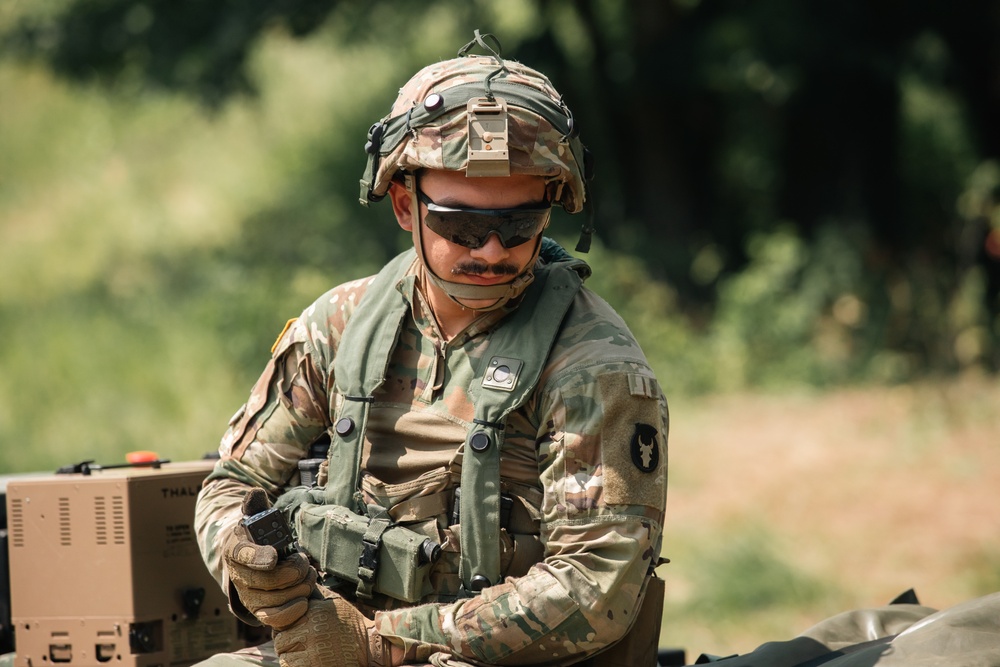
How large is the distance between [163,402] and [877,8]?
7.57m

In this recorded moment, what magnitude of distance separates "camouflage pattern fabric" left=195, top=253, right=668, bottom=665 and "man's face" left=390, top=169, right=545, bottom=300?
194mm

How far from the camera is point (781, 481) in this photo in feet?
29.7

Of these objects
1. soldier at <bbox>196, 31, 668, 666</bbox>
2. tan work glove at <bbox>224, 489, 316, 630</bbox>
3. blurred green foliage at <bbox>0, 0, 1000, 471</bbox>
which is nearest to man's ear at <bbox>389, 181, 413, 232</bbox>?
soldier at <bbox>196, 31, 668, 666</bbox>

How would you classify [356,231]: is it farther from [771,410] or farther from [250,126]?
[771,410]

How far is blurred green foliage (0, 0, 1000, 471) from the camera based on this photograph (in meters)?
11.3

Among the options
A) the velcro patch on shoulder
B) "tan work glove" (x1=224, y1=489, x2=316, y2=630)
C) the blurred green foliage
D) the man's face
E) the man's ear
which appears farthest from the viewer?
the blurred green foliage

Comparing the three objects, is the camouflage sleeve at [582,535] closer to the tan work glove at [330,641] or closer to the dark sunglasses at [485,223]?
the tan work glove at [330,641]

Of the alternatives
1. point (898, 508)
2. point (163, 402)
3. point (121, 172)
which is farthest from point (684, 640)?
point (121, 172)

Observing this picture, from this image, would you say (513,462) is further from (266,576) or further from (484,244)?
(266,576)

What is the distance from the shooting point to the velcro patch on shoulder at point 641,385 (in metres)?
3.22

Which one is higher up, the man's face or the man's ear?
the man's ear

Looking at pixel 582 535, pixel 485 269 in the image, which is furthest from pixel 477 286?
pixel 582 535

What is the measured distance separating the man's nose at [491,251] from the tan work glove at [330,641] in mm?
929

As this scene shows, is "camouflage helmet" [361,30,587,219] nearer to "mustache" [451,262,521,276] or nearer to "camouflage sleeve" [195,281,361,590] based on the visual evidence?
"mustache" [451,262,521,276]
